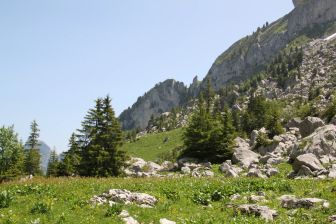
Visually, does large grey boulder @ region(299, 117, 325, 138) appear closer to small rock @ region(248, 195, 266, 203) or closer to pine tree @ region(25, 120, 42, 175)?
small rock @ region(248, 195, 266, 203)

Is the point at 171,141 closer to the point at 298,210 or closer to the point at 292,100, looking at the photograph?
the point at 292,100

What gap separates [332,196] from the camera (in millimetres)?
20188

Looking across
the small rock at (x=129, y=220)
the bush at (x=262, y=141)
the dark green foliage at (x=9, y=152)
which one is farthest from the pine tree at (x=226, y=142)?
the dark green foliage at (x=9, y=152)

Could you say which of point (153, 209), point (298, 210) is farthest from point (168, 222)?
point (298, 210)

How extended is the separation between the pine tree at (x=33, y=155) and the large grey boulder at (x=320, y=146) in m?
71.5

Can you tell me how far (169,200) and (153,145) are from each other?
113 m

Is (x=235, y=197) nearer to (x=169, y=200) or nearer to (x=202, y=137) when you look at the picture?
(x=169, y=200)

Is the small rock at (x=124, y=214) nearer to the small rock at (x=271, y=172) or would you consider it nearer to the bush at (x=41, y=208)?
the bush at (x=41, y=208)

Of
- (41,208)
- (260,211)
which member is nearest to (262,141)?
(260,211)

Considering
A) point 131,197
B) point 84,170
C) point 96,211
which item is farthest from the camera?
point 84,170

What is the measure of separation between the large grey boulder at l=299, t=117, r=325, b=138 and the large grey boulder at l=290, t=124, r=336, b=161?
1300 cm

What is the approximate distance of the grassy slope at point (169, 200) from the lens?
16984 mm

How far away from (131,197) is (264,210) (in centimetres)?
636

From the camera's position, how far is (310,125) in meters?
56.4
